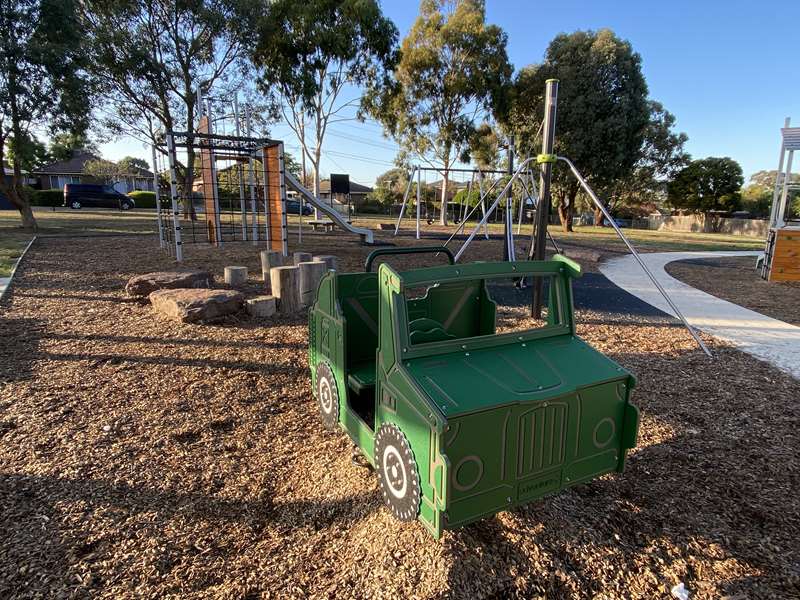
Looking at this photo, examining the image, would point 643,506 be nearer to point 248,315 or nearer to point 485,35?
point 248,315

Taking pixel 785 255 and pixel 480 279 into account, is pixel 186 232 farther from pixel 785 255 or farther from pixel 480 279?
pixel 785 255

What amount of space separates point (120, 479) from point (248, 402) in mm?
1129

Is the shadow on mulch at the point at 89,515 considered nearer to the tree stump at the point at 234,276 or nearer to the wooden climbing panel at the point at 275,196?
the tree stump at the point at 234,276

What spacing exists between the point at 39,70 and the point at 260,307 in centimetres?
1409

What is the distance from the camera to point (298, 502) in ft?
8.10

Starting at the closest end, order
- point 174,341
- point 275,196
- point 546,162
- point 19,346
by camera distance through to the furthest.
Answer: point 19,346
point 174,341
point 546,162
point 275,196

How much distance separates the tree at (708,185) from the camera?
39.4m

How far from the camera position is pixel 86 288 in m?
7.32

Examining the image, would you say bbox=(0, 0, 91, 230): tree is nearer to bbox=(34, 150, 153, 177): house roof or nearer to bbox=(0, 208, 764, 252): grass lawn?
bbox=(0, 208, 764, 252): grass lawn

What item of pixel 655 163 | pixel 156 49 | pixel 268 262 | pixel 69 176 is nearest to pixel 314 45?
pixel 156 49

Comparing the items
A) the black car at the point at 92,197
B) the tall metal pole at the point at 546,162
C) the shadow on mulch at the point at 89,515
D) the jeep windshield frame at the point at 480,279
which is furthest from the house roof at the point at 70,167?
the jeep windshield frame at the point at 480,279

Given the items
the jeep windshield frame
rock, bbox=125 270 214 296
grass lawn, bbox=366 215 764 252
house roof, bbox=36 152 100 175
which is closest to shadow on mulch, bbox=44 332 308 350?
rock, bbox=125 270 214 296

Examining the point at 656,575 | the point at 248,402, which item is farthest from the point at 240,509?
the point at 656,575

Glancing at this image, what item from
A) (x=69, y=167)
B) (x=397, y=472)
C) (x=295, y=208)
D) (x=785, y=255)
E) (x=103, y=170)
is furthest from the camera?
(x=103, y=170)
